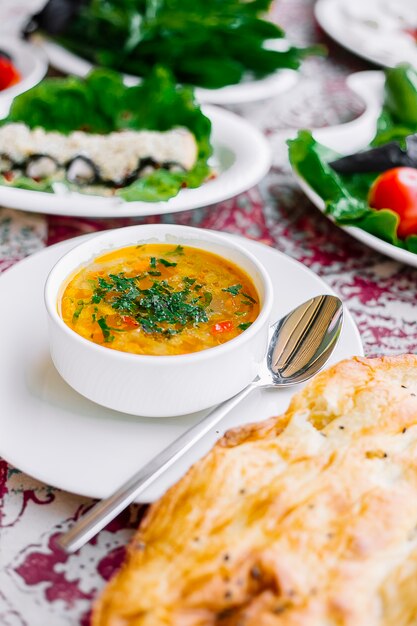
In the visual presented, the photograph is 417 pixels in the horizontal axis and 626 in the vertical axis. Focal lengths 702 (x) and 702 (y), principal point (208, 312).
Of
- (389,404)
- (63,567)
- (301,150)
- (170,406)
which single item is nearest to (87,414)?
(170,406)

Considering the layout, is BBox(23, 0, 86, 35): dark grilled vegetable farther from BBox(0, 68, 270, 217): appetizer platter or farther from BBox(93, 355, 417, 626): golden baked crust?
BBox(93, 355, 417, 626): golden baked crust

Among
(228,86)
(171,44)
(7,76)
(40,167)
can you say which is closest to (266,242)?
(40,167)

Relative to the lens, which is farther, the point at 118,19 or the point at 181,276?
the point at 118,19

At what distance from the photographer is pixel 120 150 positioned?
337 cm

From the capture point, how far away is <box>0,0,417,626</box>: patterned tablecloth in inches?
63.6

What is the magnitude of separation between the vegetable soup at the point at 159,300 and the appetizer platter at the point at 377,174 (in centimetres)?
91

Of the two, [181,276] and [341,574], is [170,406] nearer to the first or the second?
[181,276]

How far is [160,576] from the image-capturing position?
1396mm

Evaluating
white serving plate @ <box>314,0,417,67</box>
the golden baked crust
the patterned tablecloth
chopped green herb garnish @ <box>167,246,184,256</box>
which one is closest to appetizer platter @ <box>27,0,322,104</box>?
the patterned tablecloth

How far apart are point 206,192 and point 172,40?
165 cm

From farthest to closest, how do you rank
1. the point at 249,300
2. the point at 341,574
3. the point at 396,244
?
the point at 396,244
the point at 249,300
the point at 341,574

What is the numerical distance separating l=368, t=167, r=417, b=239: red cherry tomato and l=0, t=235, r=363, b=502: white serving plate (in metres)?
0.90

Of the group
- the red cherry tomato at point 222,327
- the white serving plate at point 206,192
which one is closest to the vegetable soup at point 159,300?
the red cherry tomato at point 222,327

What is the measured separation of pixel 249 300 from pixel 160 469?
65 centimetres
